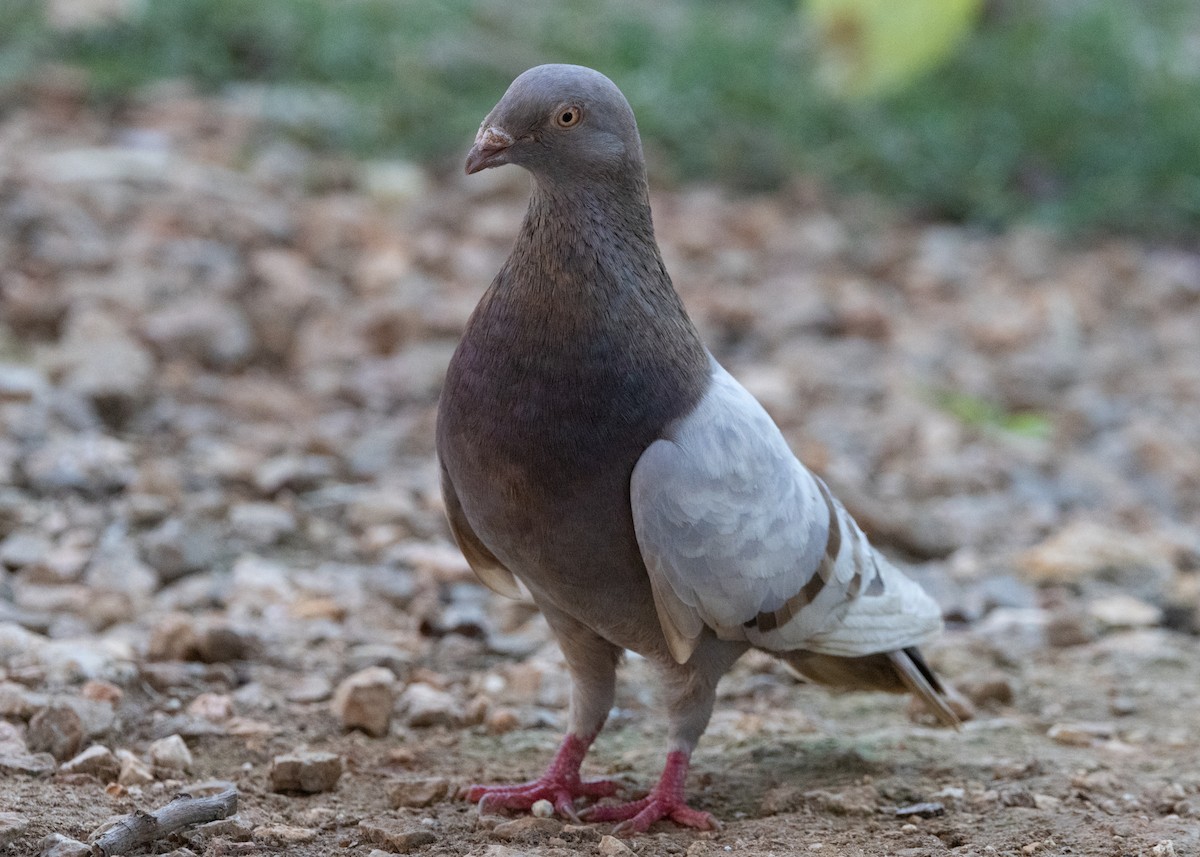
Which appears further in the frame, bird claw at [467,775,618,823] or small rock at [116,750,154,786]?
bird claw at [467,775,618,823]

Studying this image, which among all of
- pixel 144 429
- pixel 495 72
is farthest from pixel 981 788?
pixel 495 72

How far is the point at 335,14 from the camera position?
9.88 meters

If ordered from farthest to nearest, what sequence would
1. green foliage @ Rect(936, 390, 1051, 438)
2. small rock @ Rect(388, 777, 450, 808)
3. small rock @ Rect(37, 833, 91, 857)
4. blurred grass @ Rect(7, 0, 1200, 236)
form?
blurred grass @ Rect(7, 0, 1200, 236) < green foliage @ Rect(936, 390, 1051, 438) < small rock @ Rect(388, 777, 450, 808) < small rock @ Rect(37, 833, 91, 857)

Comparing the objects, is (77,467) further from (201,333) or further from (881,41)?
(881,41)

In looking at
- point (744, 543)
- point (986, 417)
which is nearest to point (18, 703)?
point (744, 543)

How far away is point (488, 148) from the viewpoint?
2.99 meters

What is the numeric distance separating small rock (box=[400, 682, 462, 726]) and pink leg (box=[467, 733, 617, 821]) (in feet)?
1.45

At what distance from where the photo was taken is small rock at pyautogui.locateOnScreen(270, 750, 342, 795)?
10.5ft

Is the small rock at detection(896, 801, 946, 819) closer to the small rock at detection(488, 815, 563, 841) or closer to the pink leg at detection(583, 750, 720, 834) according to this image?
the pink leg at detection(583, 750, 720, 834)

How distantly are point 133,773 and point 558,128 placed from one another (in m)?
1.67

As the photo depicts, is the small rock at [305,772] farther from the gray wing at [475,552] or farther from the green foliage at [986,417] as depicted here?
the green foliage at [986,417]

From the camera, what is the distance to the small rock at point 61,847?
2.59 metres

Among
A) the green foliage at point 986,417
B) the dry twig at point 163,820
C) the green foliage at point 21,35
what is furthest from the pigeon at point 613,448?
the green foliage at point 21,35

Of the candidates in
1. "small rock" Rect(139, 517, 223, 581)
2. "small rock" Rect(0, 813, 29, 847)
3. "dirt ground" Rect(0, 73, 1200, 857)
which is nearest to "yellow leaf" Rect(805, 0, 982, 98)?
"dirt ground" Rect(0, 73, 1200, 857)
